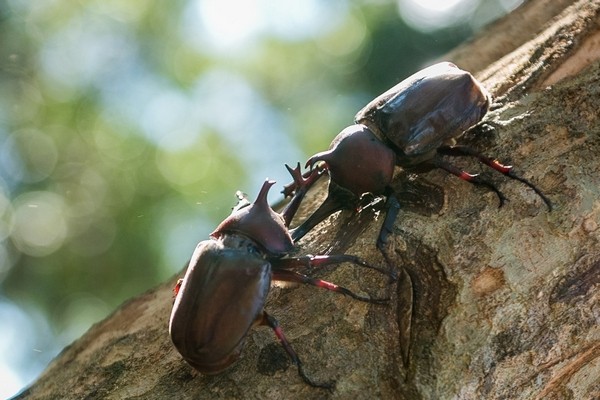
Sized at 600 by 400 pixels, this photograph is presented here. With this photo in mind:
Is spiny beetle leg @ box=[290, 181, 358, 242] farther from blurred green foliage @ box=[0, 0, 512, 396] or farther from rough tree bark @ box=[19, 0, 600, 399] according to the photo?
blurred green foliage @ box=[0, 0, 512, 396]

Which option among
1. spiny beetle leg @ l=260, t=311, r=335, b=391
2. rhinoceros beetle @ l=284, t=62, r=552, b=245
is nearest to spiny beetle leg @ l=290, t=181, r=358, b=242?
rhinoceros beetle @ l=284, t=62, r=552, b=245

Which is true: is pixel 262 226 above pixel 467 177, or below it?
above

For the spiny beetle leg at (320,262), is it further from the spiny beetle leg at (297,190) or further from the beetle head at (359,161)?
the beetle head at (359,161)

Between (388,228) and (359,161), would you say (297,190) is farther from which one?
(388,228)

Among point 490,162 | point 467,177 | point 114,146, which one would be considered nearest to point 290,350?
point 467,177

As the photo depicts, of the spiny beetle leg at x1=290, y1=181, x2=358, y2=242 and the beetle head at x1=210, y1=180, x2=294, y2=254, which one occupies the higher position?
the beetle head at x1=210, y1=180, x2=294, y2=254

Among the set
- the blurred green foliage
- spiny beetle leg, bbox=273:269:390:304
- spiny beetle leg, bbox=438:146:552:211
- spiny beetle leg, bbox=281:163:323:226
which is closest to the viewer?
spiny beetle leg, bbox=273:269:390:304
